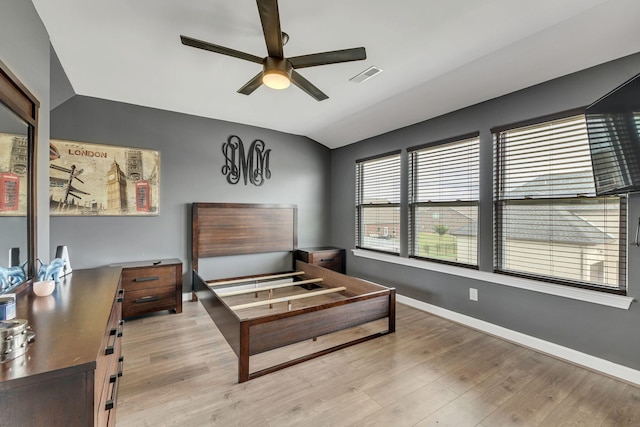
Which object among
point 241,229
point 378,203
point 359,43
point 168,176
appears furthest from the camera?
point 378,203

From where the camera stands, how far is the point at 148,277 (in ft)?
11.4

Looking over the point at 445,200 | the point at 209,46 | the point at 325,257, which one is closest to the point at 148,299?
the point at 325,257

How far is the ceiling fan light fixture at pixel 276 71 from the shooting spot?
2082 mm

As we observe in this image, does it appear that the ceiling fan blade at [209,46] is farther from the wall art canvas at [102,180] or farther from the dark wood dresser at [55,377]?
the wall art canvas at [102,180]

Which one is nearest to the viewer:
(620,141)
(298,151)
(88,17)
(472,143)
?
(620,141)

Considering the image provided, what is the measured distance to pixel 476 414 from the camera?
190cm

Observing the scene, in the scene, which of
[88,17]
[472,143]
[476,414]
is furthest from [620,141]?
[88,17]

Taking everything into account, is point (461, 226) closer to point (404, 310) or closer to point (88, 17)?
point (404, 310)

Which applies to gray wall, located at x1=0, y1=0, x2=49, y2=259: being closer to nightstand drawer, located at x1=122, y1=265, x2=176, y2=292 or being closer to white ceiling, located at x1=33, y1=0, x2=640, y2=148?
white ceiling, located at x1=33, y1=0, x2=640, y2=148

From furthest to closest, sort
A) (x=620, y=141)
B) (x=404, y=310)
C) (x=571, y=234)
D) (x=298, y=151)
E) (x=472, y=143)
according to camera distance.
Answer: (x=298, y=151)
(x=404, y=310)
(x=472, y=143)
(x=571, y=234)
(x=620, y=141)

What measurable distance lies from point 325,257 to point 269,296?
1.31 metres

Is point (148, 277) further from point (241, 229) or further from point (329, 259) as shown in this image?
point (329, 259)

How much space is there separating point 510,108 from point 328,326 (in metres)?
2.84

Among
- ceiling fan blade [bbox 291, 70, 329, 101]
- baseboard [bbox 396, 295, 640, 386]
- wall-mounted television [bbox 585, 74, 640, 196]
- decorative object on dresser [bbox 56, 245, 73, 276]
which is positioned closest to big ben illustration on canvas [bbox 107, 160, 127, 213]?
decorative object on dresser [bbox 56, 245, 73, 276]
